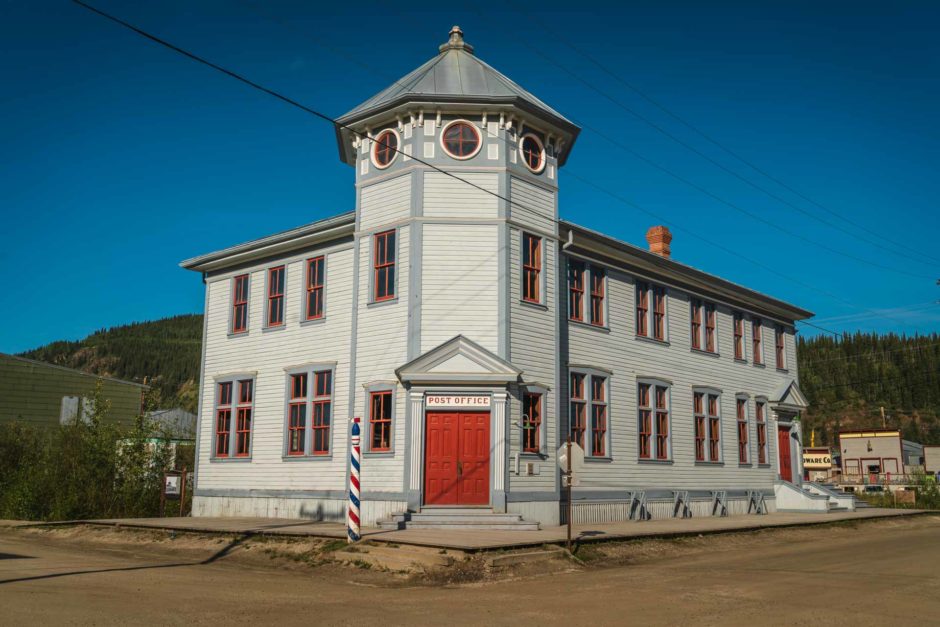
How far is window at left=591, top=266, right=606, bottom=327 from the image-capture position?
25375mm

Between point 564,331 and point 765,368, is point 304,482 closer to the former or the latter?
point 564,331

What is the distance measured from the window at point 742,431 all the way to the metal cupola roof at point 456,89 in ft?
43.9

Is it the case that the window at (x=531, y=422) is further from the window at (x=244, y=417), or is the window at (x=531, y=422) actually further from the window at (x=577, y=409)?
the window at (x=244, y=417)

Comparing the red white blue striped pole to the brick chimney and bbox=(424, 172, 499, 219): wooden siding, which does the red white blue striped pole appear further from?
the brick chimney

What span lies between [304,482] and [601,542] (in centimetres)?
967

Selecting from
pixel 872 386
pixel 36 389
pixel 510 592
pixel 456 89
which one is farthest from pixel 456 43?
pixel 872 386

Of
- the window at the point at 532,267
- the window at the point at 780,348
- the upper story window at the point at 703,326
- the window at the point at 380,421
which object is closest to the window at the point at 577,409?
the window at the point at 532,267

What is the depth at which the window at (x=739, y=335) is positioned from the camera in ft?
105

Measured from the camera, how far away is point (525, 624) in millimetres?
9867

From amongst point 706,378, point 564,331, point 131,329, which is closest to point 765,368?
point 706,378

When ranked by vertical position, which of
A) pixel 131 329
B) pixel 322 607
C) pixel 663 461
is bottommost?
pixel 322 607

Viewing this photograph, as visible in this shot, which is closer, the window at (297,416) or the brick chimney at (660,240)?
the window at (297,416)

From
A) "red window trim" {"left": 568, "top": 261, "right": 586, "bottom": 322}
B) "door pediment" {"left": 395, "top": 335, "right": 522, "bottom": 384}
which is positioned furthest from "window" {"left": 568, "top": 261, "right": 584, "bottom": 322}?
A: "door pediment" {"left": 395, "top": 335, "right": 522, "bottom": 384}

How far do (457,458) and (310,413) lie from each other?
19.3 feet
